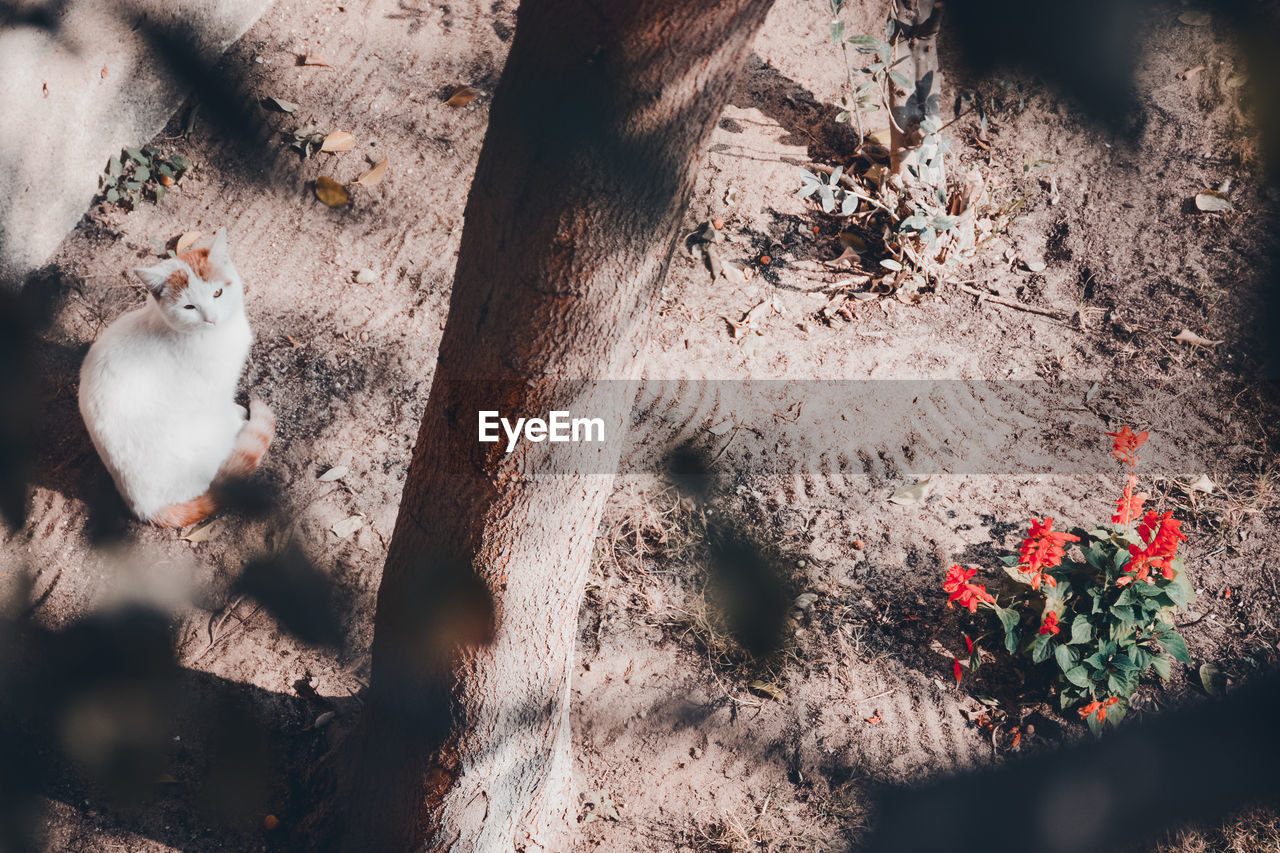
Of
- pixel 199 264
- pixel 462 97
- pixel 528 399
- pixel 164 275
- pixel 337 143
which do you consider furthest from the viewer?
pixel 462 97

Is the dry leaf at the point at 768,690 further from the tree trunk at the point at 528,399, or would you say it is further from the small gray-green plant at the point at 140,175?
the small gray-green plant at the point at 140,175

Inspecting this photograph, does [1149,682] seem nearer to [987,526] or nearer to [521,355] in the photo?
[987,526]

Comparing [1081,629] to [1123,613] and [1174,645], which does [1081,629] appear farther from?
[1174,645]

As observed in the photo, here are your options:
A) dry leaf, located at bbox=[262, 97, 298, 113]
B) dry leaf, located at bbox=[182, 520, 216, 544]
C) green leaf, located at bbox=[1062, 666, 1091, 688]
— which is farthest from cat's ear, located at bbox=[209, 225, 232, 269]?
green leaf, located at bbox=[1062, 666, 1091, 688]

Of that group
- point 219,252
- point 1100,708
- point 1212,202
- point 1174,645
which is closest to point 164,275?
point 219,252

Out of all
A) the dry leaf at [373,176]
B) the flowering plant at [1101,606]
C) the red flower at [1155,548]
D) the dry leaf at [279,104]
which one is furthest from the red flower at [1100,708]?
the dry leaf at [279,104]

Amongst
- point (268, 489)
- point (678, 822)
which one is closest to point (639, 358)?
point (678, 822)

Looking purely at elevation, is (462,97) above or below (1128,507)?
above
